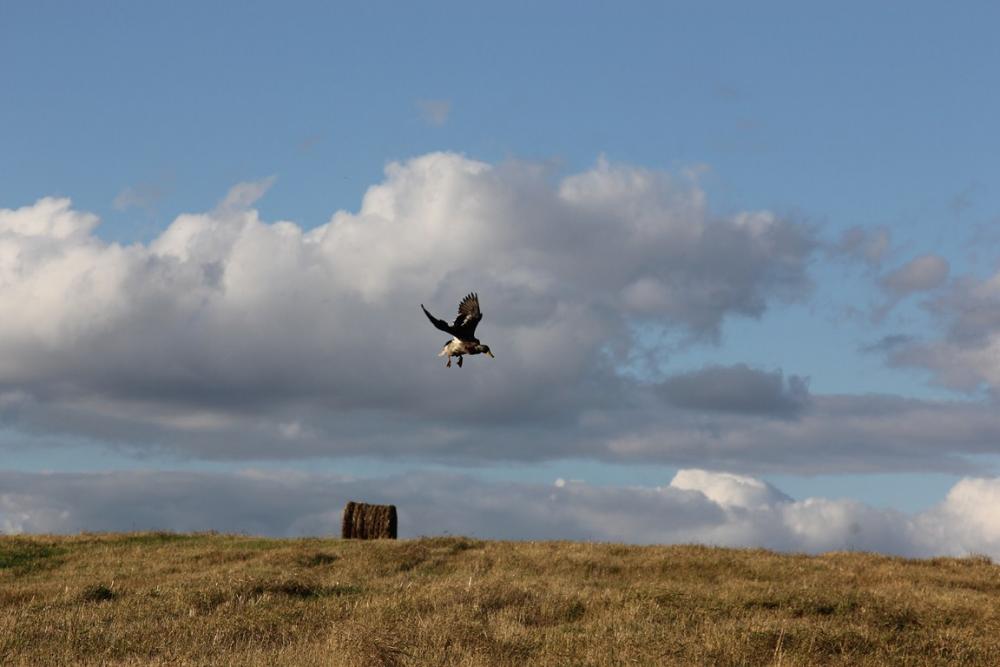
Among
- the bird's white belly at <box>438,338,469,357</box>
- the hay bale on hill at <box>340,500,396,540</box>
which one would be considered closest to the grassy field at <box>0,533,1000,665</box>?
the hay bale on hill at <box>340,500,396,540</box>

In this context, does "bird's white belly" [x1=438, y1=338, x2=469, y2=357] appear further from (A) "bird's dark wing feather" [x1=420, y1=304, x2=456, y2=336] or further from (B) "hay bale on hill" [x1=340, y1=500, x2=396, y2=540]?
(B) "hay bale on hill" [x1=340, y1=500, x2=396, y2=540]

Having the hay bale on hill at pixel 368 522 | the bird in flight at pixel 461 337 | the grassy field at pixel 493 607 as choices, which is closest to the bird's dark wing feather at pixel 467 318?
the bird in flight at pixel 461 337

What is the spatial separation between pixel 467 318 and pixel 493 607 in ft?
17.9

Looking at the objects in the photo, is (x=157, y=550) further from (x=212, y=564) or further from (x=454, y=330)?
(x=454, y=330)

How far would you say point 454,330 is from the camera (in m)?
22.1

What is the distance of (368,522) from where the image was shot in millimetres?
33281

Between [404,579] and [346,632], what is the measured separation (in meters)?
8.50

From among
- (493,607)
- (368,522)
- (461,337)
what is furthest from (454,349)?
(368,522)

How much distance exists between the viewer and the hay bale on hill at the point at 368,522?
33.2 meters

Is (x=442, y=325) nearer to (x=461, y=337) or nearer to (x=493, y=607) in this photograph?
(x=461, y=337)

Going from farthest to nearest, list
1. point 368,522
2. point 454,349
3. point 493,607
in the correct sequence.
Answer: point 368,522 → point 454,349 → point 493,607

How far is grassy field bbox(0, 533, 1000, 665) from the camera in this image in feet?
53.7

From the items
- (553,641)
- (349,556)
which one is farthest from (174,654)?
(349,556)

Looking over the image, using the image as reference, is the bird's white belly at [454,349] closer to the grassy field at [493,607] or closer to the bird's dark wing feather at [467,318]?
the bird's dark wing feather at [467,318]
